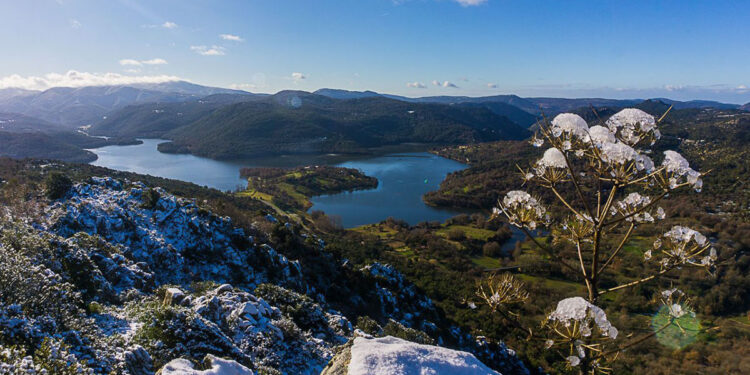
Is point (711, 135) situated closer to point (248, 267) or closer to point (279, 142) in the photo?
point (248, 267)

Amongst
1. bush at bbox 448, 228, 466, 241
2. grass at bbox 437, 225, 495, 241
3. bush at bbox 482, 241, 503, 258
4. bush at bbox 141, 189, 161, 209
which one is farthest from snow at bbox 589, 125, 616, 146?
grass at bbox 437, 225, 495, 241

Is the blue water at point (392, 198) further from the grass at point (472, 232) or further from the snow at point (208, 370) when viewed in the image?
the snow at point (208, 370)

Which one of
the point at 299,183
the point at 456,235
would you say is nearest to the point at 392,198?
the point at 299,183

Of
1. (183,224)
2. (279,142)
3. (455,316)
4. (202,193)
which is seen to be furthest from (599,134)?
(279,142)

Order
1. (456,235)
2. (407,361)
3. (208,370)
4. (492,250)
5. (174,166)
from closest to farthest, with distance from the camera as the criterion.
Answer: (407,361) < (208,370) < (492,250) < (456,235) < (174,166)

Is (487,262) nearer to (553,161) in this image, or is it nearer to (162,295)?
(162,295)

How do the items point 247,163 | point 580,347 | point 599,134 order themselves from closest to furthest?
point 580,347
point 599,134
point 247,163
